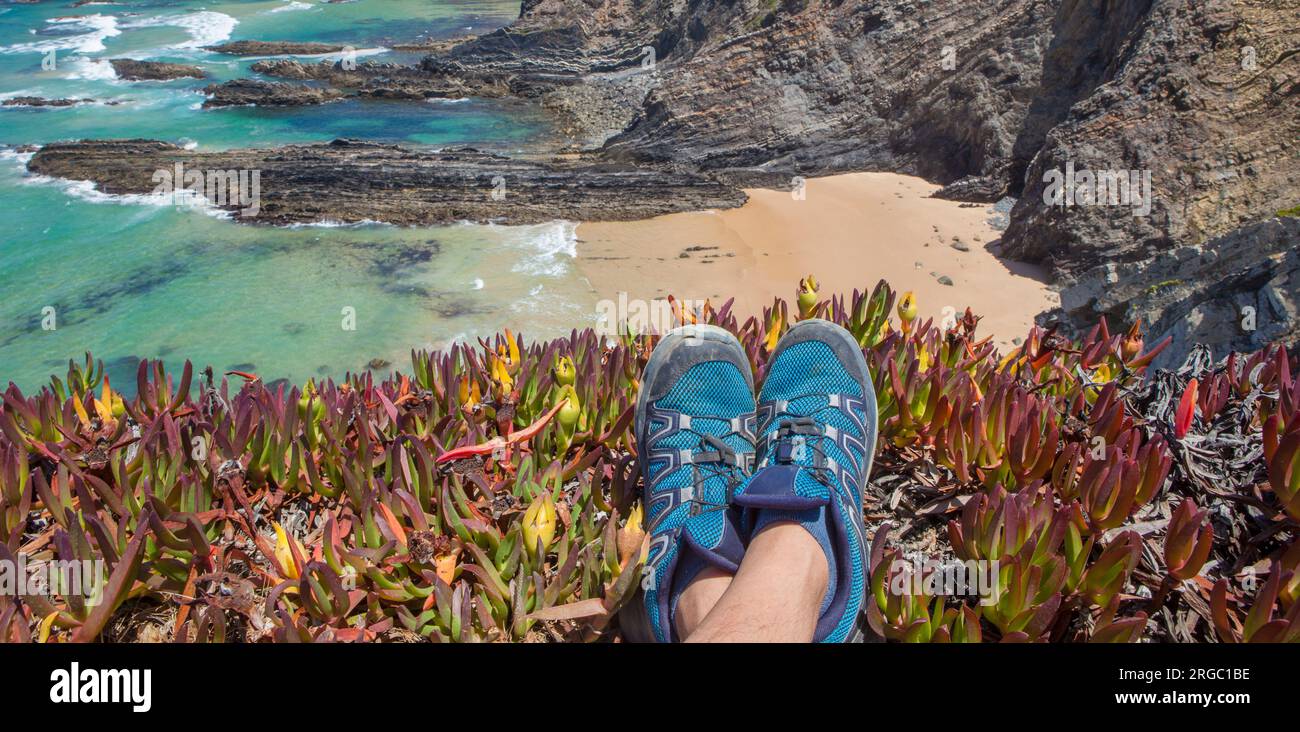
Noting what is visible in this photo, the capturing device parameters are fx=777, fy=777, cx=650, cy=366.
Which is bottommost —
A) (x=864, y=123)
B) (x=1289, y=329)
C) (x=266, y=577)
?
(x=266, y=577)

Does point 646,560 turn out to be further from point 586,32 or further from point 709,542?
point 586,32

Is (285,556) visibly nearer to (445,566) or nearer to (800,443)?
(445,566)

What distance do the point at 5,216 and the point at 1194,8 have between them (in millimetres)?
17730

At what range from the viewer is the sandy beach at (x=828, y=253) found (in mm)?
8820

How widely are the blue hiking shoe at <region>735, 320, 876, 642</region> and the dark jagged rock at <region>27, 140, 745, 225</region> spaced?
976cm

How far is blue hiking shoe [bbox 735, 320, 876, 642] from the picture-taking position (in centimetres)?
197

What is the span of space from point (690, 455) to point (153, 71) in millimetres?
28317

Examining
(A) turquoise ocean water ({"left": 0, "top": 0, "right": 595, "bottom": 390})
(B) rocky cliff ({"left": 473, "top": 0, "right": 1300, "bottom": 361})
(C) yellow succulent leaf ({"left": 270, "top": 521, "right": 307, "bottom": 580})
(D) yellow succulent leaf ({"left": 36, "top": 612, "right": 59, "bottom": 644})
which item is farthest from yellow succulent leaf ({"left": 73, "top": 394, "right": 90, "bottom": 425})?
(A) turquoise ocean water ({"left": 0, "top": 0, "right": 595, "bottom": 390})

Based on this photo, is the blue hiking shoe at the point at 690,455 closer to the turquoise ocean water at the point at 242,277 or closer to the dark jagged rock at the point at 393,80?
the turquoise ocean water at the point at 242,277

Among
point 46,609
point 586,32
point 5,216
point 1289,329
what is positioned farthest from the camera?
point 586,32

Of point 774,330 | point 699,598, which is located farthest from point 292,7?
point 699,598

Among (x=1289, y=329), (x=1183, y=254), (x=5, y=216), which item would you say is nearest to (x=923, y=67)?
(x=1183, y=254)

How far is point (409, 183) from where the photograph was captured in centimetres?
1362
